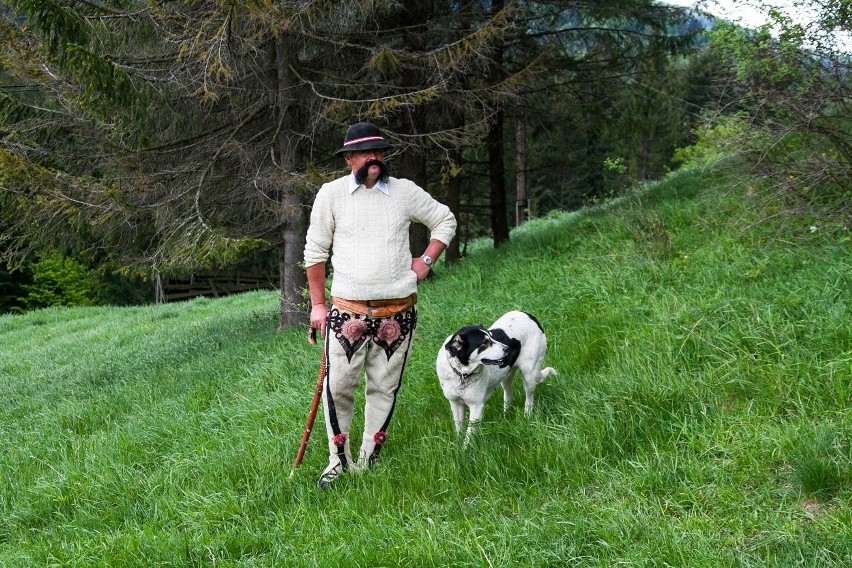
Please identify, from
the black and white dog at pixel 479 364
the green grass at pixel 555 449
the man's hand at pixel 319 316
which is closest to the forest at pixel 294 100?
the green grass at pixel 555 449

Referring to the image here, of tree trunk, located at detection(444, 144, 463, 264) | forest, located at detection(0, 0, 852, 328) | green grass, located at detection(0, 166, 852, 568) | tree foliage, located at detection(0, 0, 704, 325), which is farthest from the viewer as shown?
tree trunk, located at detection(444, 144, 463, 264)

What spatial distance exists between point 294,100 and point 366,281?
5.83 meters

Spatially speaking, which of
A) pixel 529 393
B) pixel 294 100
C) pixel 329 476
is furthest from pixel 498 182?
pixel 329 476

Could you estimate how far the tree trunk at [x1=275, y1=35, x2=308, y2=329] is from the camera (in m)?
9.70

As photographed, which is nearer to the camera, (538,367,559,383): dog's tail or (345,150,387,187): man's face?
(345,150,387,187): man's face

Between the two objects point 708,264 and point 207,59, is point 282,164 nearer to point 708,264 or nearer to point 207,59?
point 207,59

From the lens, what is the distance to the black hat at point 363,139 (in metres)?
4.50

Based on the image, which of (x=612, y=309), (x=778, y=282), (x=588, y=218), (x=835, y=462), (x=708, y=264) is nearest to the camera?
(x=835, y=462)

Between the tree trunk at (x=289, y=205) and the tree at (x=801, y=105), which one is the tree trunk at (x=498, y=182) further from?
the tree at (x=801, y=105)

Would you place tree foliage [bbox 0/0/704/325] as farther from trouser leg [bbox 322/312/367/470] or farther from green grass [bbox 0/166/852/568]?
trouser leg [bbox 322/312/367/470]

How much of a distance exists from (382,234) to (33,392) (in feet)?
23.9

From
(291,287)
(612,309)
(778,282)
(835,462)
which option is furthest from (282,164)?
(835,462)

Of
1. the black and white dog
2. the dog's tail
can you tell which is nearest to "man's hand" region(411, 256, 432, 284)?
the black and white dog

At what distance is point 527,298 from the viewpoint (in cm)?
802
